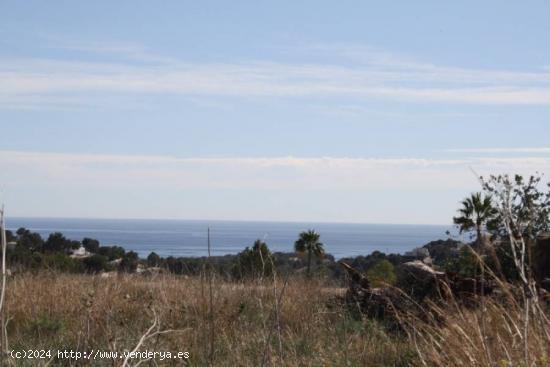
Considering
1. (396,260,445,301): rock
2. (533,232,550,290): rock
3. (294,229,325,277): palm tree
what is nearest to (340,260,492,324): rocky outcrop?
(396,260,445,301): rock

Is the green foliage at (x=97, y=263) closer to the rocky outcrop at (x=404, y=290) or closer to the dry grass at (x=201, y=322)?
the dry grass at (x=201, y=322)

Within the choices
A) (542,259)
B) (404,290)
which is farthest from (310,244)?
(542,259)

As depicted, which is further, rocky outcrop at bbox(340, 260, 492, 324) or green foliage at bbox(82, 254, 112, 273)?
green foliage at bbox(82, 254, 112, 273)

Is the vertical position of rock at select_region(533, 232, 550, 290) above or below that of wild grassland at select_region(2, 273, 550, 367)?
above

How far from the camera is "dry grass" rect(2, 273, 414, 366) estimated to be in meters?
7.51

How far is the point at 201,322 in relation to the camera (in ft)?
30.1

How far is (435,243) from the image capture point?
62.7 feet

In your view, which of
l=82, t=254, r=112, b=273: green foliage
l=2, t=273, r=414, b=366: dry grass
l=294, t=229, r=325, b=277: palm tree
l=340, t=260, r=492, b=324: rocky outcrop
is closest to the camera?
l=2, t=273, r=414, b=366: dry grass

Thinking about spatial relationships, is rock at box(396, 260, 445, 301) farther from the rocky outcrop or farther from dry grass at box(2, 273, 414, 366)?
dry grass at box(2, 273, 414, 366)

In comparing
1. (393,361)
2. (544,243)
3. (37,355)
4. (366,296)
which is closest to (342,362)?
(393,361)

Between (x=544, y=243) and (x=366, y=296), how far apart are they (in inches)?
99.7

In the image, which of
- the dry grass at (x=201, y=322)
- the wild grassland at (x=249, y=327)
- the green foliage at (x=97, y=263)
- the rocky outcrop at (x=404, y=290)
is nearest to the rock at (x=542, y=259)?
the rocky outcrop at (x=404, y=290)

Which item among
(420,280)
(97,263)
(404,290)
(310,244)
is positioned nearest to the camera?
(420,280)

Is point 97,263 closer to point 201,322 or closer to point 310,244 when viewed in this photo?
point 310,244
